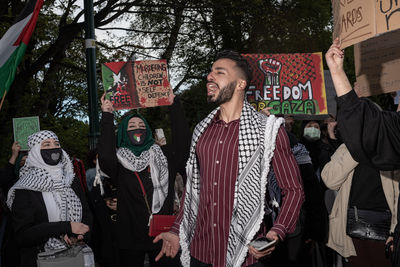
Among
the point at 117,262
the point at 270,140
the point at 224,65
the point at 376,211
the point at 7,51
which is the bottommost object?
the point at 117,262

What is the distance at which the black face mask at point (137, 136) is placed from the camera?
17.2 ft

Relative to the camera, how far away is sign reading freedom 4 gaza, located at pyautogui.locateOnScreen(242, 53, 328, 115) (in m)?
5.99

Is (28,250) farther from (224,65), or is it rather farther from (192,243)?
(224,65)

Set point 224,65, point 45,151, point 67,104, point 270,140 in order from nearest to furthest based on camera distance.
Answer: point 270,140 → point 224,65 → point 45,151 → point 67,104

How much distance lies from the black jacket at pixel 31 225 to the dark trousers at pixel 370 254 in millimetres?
2527

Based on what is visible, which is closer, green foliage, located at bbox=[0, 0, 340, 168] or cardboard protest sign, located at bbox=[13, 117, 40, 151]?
Answer: cardboard protest sign, located at bbox=[13, 117, 40, 151]

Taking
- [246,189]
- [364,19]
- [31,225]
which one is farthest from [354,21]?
[31,225]

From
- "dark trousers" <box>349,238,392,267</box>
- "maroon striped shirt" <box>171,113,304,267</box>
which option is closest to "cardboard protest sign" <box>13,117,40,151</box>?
"maroon striped shirt" <box>171,113,304,267</box>

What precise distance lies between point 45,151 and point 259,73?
8.53 feet

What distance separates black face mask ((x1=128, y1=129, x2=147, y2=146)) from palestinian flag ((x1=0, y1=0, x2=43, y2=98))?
1.52 metres

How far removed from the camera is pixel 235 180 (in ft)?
10.6

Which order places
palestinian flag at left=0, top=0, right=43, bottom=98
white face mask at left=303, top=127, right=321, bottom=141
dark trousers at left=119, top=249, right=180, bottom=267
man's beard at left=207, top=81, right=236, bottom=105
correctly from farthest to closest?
white face mask at left=303, top=127, right=321, bottom=141 < palestinian flag at left=0, top=0, right=43, bottom=98 < dark trousers at left=119, top=249, right=180, bottom=267 < man's beard at left=207, top=81, right=236, bottom=105

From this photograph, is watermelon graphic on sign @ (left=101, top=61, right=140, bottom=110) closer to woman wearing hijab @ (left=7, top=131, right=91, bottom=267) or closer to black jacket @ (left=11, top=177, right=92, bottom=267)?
woman wearing hijab @ (left=7, top=131, right=91, bottom=267)

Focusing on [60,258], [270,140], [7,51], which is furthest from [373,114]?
[7,51]
